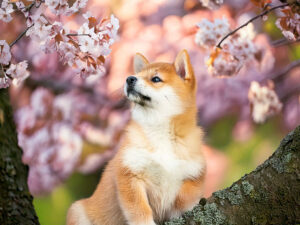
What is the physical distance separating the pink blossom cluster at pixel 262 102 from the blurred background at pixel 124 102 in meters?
0.06

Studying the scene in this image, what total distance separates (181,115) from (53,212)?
7.25 ft

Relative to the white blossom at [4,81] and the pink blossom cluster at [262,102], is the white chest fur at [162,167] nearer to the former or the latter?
the white blossom at [4,81]

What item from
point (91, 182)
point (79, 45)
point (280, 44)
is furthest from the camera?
point (91, 182)

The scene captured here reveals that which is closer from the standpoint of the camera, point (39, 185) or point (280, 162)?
point (280, 162)

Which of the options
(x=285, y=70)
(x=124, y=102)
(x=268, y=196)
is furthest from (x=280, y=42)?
(x=268, y=196)

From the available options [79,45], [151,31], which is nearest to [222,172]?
[151,31]

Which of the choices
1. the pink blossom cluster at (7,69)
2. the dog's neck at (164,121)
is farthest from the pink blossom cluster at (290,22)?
the pink blossom cluster at (7,69)

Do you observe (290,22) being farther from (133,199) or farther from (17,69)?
(17,69)

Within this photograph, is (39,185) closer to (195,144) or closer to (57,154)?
(57,154)

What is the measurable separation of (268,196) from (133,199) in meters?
0.61

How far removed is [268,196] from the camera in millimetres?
1479

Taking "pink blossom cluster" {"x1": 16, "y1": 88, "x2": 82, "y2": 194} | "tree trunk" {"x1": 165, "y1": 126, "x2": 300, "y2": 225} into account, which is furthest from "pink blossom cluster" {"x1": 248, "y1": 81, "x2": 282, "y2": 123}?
"tree trunk" {"x1": 165, "y1": 126, "x2": 300, "y2": 225}

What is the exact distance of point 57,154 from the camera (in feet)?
13.1

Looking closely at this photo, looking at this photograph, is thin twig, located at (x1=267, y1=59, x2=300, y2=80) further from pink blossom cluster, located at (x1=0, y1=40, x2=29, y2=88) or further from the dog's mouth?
pink blossom cluster, located at (x1=0, y1=40, x2=29, y2=88)
